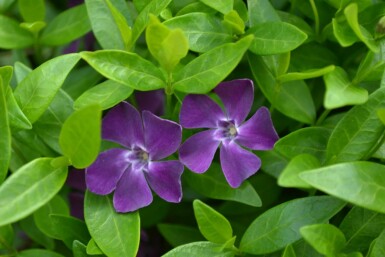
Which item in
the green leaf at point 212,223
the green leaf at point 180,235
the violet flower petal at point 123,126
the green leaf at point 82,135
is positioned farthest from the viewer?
the green leaf at point 180,235

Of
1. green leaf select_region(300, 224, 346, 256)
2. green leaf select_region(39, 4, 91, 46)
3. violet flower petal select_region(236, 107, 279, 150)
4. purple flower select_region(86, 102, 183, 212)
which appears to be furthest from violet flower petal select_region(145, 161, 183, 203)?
green leaf select_region(39, 4, 91, 46)

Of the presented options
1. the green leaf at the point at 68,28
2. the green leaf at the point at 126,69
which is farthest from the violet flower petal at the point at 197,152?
the green leaf at the point at 68,28

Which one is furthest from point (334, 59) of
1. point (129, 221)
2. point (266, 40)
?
point (129, 221)

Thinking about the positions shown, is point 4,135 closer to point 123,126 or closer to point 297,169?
point 123,126

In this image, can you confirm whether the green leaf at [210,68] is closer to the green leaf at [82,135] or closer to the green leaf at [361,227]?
the green leaf at [82,135]

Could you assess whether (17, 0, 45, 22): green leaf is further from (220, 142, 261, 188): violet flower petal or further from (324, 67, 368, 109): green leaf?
(324, 67, 368, 109): green leaf

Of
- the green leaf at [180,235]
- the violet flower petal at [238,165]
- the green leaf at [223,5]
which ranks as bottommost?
the green leaf at [180,235]

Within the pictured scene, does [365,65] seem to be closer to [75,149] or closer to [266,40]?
[266,40]
